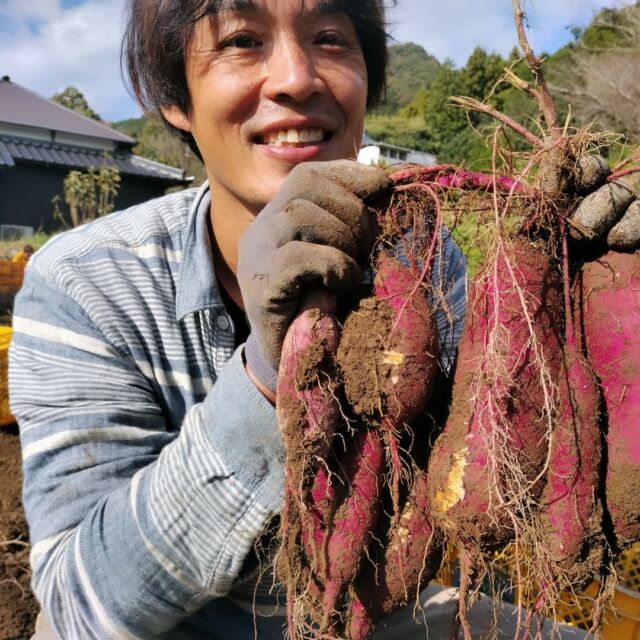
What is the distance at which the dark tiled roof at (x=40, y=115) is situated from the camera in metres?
16.8

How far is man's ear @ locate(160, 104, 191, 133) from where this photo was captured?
1.61 meters

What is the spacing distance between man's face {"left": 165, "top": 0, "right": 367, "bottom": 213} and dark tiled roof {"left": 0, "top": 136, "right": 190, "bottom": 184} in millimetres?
15541

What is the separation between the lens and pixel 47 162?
50.5ft

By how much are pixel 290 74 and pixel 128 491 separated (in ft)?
3.04

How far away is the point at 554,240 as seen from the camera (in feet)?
3.55

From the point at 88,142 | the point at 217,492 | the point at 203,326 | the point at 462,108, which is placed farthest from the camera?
the point at 88,142

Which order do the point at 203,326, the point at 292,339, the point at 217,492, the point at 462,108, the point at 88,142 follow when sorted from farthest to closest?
the point at 88,142 < the point at 203,326 < the point at 462,108 < the point at 217,492 < the point at 292,339

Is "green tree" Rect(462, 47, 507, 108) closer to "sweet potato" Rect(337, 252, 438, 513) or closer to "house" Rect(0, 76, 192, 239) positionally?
"house" Rect(0, 76, 192, 239)

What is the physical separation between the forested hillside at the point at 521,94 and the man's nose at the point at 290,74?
0.31 m

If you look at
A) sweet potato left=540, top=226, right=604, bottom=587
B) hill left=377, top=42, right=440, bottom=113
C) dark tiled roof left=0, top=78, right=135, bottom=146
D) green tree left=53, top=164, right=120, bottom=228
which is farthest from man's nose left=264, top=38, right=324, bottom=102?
hill left=377, top=42, right=440, bottom=113

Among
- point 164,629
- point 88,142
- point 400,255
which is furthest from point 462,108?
point 88,142

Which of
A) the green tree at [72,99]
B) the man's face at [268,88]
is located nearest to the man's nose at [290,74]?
the man's face at [268,88]

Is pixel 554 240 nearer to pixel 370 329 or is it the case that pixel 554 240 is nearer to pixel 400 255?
pixel 400 255

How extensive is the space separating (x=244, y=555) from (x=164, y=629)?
0.26 meters
